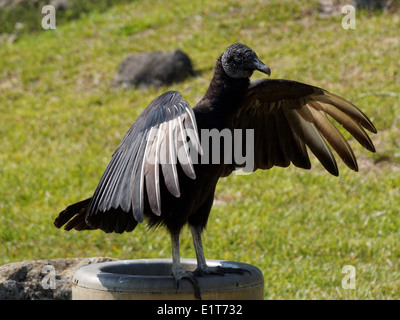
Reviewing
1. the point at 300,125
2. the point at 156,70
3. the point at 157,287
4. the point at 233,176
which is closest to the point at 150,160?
the point at 157,287

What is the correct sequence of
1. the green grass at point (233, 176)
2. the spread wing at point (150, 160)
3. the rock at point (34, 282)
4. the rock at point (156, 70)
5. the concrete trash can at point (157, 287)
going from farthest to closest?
1. the rock at point (156, 70)
2. the green grass at point (233, 176)
3. the rock at point (34, 282)
4. the concrete trash can at point (157, 287)
5. the spread wing at point (150, 160)

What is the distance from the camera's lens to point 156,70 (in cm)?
989

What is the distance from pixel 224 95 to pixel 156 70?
22.2ft

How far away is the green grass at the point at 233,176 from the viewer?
5.42 m

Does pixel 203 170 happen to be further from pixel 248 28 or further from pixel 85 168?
pixel 248 28

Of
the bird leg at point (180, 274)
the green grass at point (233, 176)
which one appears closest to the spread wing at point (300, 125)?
the bird leg at point (180, 274)

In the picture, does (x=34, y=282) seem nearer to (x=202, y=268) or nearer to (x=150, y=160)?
(x=202, y=268)

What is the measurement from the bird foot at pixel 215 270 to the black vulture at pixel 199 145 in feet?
0.03

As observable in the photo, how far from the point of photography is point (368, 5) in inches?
438

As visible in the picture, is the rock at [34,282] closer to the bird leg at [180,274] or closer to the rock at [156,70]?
the bird leg at [180,274]

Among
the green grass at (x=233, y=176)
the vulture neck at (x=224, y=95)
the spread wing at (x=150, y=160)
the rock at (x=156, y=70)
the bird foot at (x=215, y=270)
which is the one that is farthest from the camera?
the rock at (x=156, y=70)

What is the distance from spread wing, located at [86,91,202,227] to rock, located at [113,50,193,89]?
6.90 meters

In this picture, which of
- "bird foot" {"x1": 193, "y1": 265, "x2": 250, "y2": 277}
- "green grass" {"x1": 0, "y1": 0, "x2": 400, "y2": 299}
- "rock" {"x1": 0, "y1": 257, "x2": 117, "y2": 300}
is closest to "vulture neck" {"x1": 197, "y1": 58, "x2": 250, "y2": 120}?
"bird foot" {"x1": 193, "y1": 265, "x2": 250, "y2": 277}
